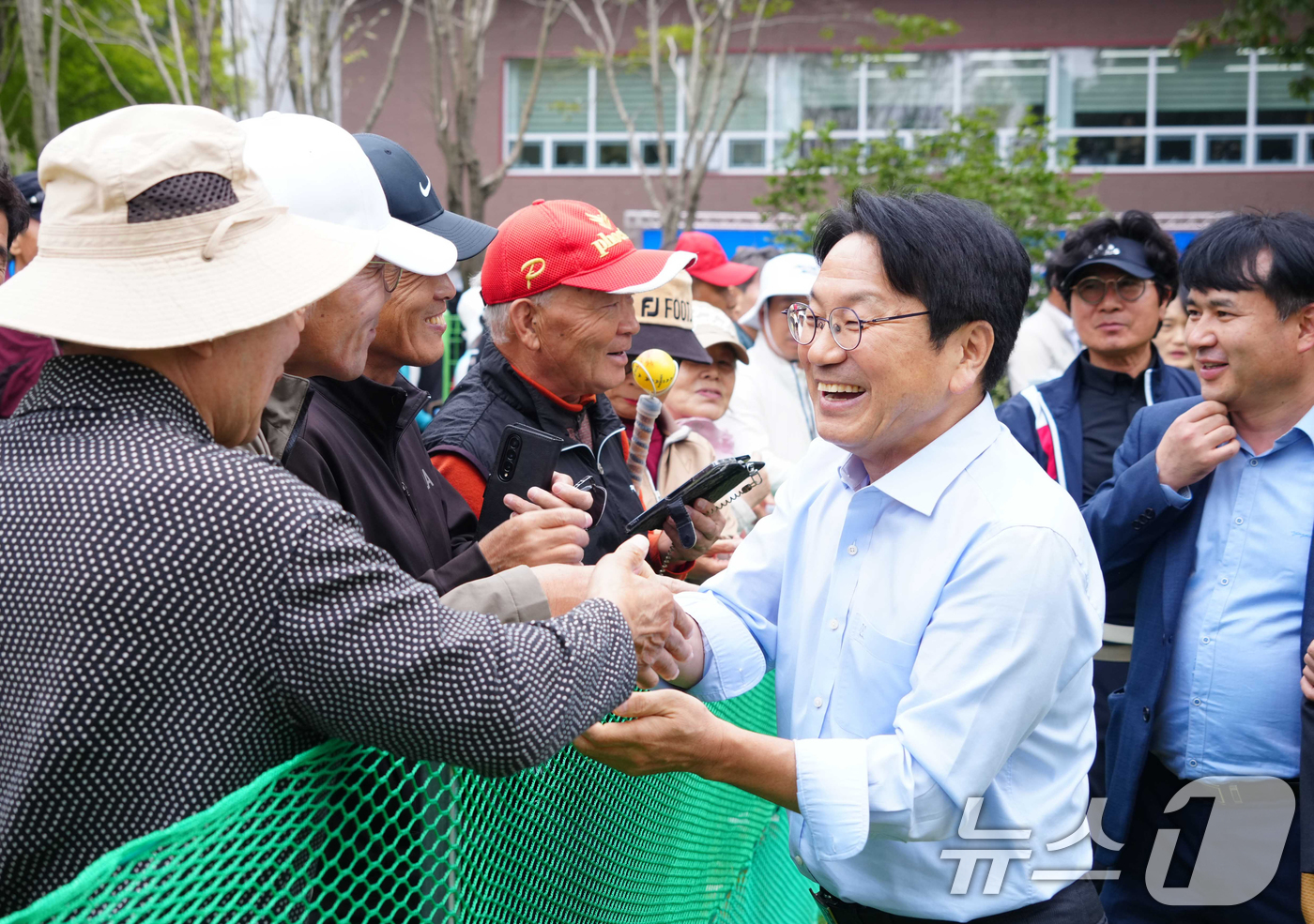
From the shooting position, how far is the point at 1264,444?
3041mm

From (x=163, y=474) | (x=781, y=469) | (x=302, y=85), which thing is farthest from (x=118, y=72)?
(x=163, y=474)

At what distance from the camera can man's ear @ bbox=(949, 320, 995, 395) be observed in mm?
2158

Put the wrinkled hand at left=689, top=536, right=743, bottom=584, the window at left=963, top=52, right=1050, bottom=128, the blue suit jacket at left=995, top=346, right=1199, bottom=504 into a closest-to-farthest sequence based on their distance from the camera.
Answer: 1. the wrinkled hand at left=689, top=536, right=743, bottom=584
2. the blue suit jacket at left=995, top=346, right=1199, bottom=504
3. the window at left=963, top=52, right=1050, bottom=128

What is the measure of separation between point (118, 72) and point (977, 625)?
17.1 meters

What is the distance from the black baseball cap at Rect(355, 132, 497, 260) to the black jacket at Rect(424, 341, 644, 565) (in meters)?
0.41

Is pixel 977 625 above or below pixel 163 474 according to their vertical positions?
below

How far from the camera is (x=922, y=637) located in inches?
79.7

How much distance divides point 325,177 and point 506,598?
1.09 metres

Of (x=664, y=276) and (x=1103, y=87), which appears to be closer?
(x=664, y=276)

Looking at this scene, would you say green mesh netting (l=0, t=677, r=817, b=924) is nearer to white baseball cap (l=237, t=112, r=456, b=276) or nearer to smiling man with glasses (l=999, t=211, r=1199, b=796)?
white baseball cap (l=237, t=112, r=456, b=276)

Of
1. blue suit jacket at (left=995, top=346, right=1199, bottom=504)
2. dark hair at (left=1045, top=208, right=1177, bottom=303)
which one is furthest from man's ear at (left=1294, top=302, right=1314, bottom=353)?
dark hair at (left=1045, top=208, right=1177, bottom=303)

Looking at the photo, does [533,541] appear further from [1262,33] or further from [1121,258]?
[1262,33]

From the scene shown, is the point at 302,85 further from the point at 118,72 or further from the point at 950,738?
the point at 950,738

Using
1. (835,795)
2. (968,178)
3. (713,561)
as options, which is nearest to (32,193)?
(713,561)
